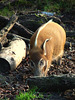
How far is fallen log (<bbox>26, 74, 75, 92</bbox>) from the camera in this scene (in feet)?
15.5

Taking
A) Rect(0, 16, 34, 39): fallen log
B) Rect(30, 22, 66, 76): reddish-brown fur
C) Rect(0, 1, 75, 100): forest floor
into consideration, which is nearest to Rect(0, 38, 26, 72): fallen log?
Rect(0, 1, 75, 100): forest floor

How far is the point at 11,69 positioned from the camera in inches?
250

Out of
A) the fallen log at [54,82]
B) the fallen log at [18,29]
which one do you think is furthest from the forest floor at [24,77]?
the fallen log at [18,29]

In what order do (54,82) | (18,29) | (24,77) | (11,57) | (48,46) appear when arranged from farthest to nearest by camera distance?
(18,29) → (11,57) → (48,46) → (24,77) → (54,82)

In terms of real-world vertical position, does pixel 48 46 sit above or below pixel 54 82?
above

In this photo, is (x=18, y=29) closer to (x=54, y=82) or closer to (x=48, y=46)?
(x=48, y=46)

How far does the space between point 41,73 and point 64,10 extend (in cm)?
779

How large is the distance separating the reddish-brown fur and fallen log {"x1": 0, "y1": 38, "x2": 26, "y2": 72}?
26.0 inches

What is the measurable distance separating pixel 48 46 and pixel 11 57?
3.57 feet

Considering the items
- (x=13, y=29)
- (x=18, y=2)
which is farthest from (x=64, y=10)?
(x=13, y=29)

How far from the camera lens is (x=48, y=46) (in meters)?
6.20

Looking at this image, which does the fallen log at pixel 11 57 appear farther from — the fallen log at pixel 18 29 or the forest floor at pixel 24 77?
the fallen log at pixel 18 29

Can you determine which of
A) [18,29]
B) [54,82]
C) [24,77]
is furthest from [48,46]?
[18,29]

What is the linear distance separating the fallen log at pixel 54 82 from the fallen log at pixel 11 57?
63.2 inches
